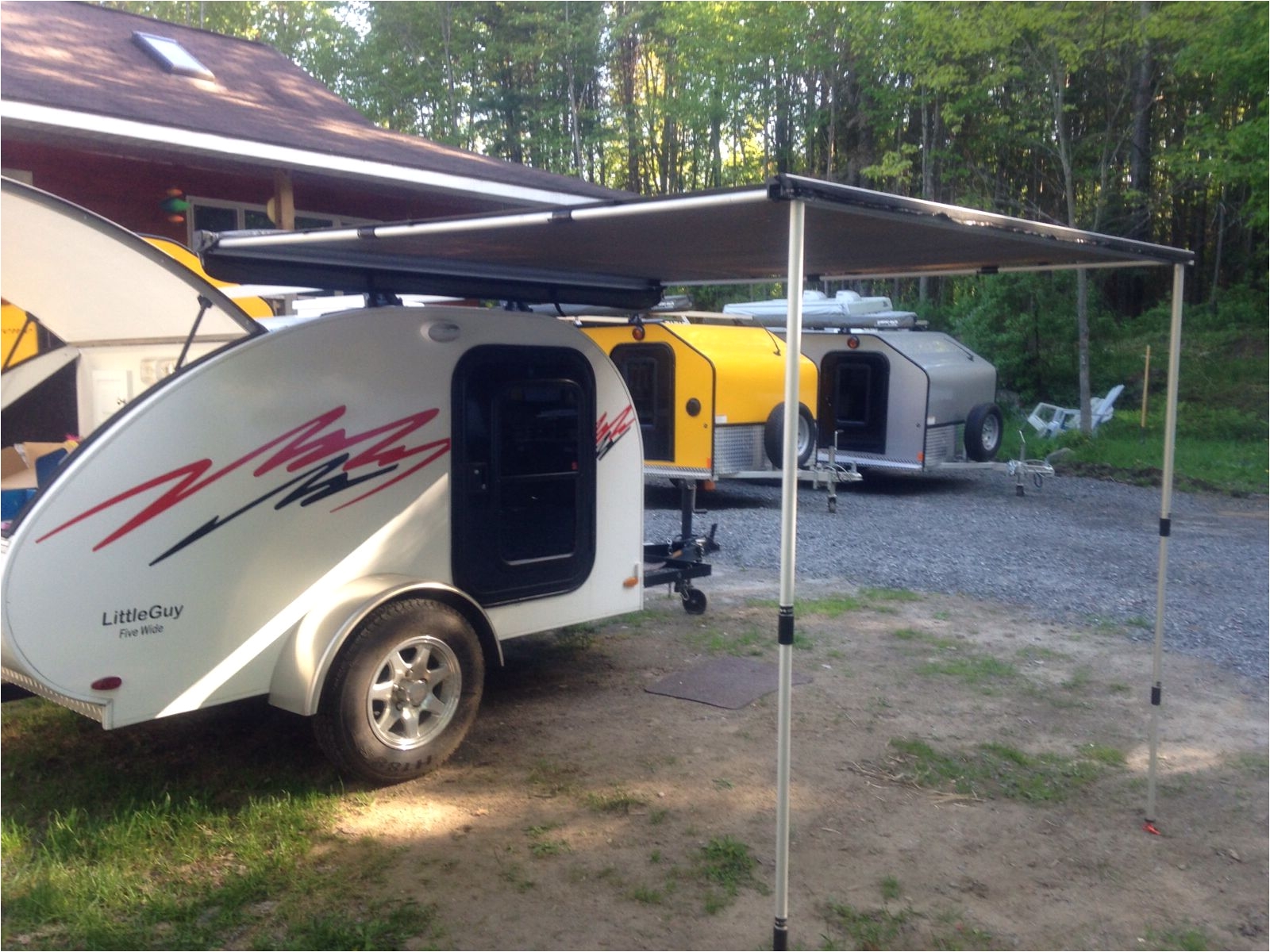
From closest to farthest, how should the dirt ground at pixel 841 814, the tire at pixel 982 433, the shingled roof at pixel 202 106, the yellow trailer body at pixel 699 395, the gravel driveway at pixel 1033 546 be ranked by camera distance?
the dirt ground at pixel 841 814 < the gravel driveway at pixel 1033 546 < the shingled roof at pixel 202 106 < the yellow trailer body at pixel 699 395 < the tire at pixel 982 433

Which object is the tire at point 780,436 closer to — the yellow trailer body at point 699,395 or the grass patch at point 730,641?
the yellow trailer body at point 699,395

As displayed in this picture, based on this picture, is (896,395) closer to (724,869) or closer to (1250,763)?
(1250,763)

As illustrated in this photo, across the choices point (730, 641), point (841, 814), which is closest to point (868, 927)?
point (841, 814)

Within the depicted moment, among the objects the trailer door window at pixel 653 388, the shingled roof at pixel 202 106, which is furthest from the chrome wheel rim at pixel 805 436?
the shingled roof at pixel 202 106

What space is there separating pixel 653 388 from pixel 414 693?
7704 millimetres

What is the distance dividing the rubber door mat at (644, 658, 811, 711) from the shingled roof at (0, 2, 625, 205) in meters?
6.92

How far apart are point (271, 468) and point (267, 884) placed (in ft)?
5.26

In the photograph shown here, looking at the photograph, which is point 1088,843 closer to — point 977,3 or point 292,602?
point 292,602

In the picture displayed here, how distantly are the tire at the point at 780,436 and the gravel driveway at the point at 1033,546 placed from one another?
60 cm

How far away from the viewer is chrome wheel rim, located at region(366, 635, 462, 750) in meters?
4.57

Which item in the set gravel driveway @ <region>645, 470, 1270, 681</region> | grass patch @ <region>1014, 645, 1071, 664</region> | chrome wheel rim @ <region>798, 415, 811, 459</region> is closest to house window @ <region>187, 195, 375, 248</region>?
gravel driveway @ <region>645, 470, 1270, 681</region>

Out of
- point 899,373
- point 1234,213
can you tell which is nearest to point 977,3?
point 899,373

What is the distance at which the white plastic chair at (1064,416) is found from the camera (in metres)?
19.0

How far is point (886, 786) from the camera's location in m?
4.84
